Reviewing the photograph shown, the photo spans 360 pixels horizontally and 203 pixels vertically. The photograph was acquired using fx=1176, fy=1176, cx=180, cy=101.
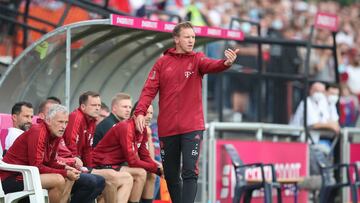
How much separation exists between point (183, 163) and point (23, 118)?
1.98 metres

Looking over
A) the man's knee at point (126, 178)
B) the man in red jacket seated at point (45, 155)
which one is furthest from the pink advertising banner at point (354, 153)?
the man in red jacket seated at point (45, 155)

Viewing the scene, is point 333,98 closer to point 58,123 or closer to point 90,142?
point 90,142

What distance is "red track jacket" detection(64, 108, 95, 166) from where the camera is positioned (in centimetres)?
1266

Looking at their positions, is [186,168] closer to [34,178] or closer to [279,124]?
[34,178]

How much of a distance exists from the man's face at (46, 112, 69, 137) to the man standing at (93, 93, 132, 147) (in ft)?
6.17

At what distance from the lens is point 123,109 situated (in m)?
13.5

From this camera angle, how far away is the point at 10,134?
1270 cm

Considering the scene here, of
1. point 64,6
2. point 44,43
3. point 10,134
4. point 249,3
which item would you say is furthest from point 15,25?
point 249,3

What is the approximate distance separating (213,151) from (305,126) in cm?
256

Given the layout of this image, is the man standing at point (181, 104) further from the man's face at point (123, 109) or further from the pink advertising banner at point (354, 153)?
the pink advertising banner at point (354, 153)

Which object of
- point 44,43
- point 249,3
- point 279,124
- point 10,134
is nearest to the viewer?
point 10,134

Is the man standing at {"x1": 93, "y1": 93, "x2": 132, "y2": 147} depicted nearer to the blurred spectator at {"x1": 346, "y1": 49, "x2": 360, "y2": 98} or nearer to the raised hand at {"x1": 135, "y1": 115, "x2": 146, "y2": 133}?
the raised hand at {"x1": 135, "y1": 115, "x2": 146, "y2": 133}

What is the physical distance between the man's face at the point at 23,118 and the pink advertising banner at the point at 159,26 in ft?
4.66

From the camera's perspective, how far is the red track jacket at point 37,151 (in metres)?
11.6
